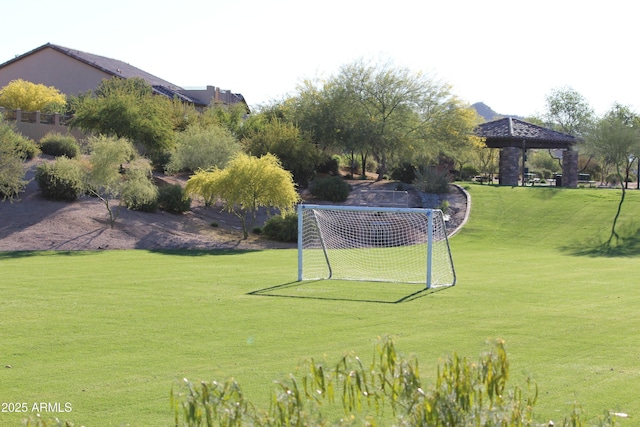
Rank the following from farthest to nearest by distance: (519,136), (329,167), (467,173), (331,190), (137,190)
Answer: (467,173) → (519,136) → (329,167) → (331,190) → (137,190)

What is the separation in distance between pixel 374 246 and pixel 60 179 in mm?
14584

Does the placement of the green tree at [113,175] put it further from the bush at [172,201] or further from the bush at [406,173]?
the bush at [406,173]

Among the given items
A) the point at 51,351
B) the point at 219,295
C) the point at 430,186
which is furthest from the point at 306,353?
the point at 430,186

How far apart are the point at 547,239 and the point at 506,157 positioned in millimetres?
19770

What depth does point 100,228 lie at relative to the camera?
33.9m

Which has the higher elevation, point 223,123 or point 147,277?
point 223,123

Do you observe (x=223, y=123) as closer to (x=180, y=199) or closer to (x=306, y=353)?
(x=180, y=199)

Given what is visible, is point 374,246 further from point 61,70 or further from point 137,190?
point 61,70

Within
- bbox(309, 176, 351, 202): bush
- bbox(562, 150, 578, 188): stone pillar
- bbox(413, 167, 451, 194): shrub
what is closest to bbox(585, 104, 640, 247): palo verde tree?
bbox(562, 150, 578, 188): stone pillar

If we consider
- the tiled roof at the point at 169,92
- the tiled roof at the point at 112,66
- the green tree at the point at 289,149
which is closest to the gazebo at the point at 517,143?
the green tree at the point at 289,149

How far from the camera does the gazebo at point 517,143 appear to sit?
5575 centimetres

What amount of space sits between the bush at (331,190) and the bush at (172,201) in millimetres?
8616

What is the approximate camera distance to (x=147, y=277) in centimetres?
A: 2128

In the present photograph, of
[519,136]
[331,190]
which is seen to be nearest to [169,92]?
[519,136]
